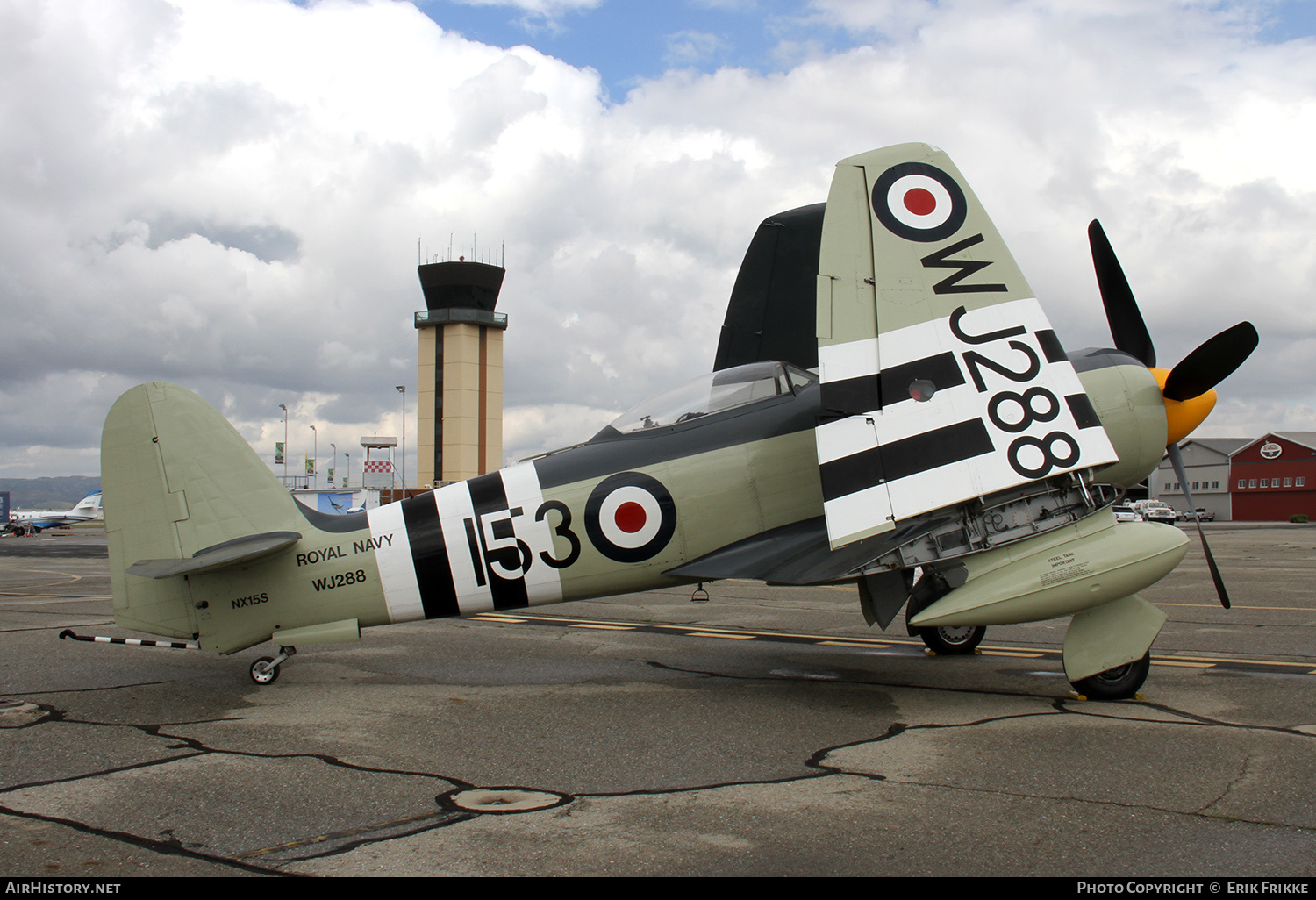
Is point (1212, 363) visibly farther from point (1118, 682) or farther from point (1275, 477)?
point (1275, 477)

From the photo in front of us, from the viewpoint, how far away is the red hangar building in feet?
244

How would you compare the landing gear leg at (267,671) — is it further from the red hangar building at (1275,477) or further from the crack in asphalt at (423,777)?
the red hangar building at (1275,477)

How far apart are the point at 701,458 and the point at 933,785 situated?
12.4ft

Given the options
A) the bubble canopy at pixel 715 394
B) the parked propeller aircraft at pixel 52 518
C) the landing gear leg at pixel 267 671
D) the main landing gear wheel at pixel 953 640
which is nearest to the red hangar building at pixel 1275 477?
the main landing gear wheel at pixel 953 640

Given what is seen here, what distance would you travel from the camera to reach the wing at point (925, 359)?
7.22 meters

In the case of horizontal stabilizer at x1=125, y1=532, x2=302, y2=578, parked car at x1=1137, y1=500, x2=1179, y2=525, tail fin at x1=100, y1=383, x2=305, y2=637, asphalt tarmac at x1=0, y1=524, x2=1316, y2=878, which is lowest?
asphalt tarmac at x1=0, y1=524, x2=1316, y2=878

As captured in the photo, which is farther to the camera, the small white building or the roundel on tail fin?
the small white building

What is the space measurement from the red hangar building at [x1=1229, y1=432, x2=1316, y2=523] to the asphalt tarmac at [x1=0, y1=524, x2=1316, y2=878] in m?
79.5

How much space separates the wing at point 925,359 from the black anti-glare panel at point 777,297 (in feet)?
9.66

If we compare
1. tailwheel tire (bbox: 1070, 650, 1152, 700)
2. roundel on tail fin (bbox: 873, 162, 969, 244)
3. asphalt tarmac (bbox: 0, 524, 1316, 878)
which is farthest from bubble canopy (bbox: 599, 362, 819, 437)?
tailwheel tire (bbox: 1070, 650, 1152, 700)

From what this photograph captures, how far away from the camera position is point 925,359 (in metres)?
7.34

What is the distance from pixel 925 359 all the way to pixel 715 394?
204 centimetres

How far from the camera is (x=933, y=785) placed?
5086 millimetres

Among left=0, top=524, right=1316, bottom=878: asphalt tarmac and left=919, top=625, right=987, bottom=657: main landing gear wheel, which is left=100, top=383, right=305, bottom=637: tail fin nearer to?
left=0, top=524, right=1316, bottom=878: asphalt tarmac
